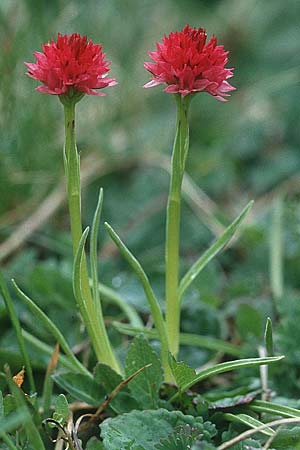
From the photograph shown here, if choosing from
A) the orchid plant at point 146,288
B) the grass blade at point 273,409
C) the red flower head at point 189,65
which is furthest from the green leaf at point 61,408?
the red flower head at point 189,65

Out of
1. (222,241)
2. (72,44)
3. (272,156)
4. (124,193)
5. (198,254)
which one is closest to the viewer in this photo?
(72,44)

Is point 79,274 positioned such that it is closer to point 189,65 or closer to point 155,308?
point 155,308

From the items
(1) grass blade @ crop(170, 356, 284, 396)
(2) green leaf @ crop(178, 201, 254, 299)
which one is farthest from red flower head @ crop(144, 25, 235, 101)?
(1) grass blade @ crop(170, 356, 284, 396)

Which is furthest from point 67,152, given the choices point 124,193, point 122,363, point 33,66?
point 124,193

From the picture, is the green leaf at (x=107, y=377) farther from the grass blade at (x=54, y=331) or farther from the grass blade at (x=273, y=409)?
the grass blade at (x=273, y=409)

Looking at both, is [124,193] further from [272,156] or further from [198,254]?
[272,156]

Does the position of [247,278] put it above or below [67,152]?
below
